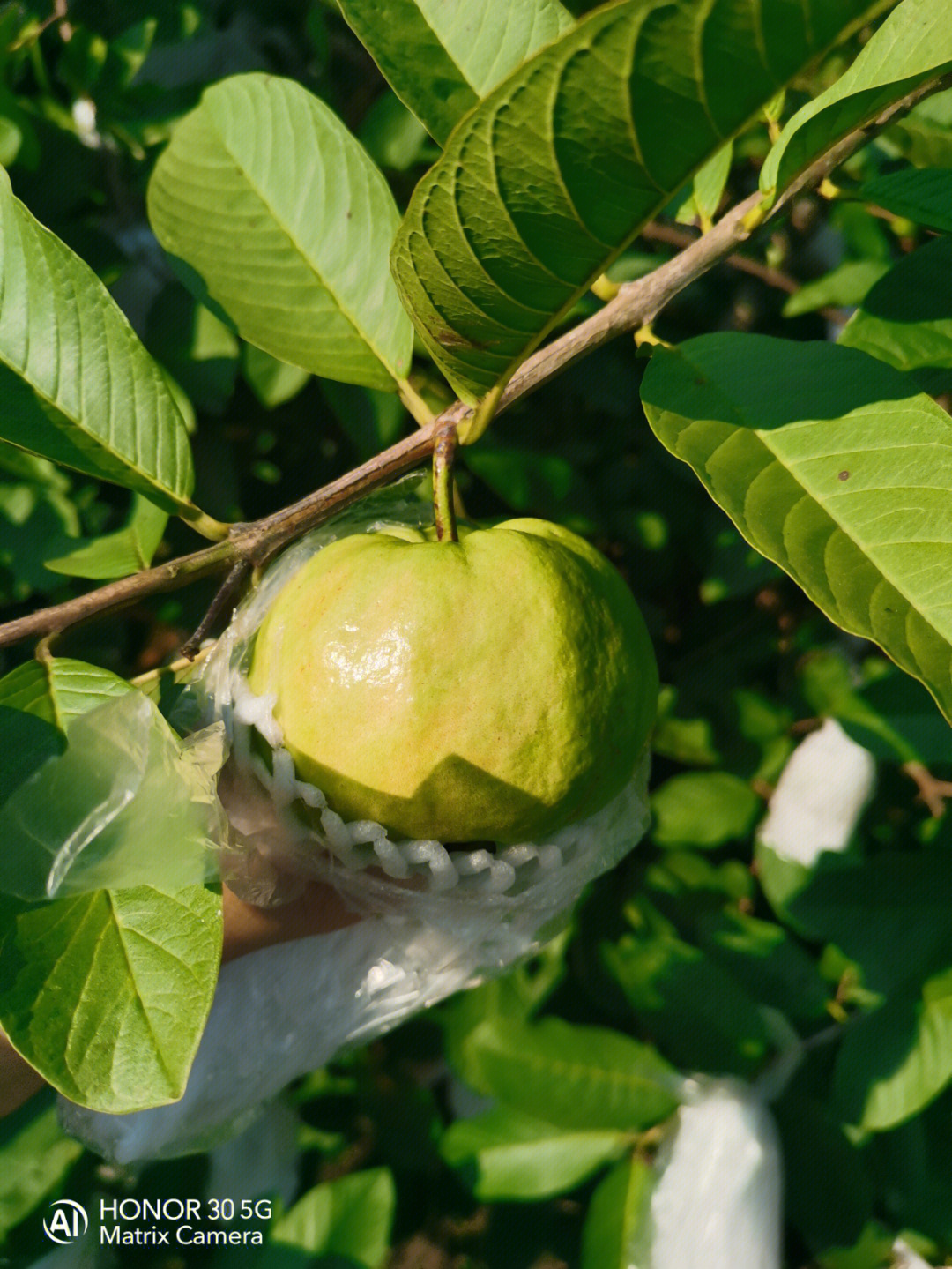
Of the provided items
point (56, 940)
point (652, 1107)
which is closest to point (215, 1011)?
point (56, 940)

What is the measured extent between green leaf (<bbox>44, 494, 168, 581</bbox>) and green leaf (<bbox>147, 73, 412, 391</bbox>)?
203mm

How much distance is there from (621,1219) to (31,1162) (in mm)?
862

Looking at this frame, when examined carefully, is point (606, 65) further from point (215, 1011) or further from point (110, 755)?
point (215, 1011)

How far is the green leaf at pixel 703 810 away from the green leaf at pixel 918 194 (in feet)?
3.58

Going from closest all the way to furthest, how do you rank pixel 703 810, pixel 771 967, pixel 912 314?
1. pixel 912 314
2. pixel 771 967
3. pixel 703 810

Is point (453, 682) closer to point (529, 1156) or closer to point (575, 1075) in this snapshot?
point (575, 1075)

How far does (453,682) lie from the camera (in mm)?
779

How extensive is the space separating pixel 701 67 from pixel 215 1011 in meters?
1.13

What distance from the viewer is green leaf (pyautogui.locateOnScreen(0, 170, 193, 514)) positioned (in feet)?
2.87

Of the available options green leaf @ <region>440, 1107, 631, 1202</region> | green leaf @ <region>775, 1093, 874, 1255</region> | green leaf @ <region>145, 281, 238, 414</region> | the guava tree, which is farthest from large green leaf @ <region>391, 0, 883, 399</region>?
green leaf @ <region>775, 1093, 874, 1255</region>

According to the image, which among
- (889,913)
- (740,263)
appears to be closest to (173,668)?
(889,913)

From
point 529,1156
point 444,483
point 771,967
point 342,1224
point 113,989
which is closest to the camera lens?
point 113,989

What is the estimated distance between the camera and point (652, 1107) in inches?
58.0

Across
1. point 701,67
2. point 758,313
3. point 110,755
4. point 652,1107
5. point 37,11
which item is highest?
point 37,11
